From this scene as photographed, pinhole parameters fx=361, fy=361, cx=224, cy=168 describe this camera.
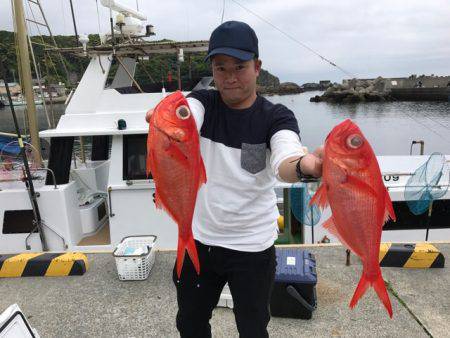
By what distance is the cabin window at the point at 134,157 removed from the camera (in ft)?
18.2

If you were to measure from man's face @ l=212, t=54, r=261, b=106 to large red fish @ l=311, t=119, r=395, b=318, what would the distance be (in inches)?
25.3

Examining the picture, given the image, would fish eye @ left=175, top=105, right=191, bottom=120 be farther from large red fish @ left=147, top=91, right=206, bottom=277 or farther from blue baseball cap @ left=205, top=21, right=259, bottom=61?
blue baseball cap @ left=205, top=21, right=259, bottom=61

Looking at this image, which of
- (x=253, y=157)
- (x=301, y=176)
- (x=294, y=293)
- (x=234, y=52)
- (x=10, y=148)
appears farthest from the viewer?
(x=10, y=148)

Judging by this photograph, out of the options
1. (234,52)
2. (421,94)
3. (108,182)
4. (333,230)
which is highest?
(234,52)

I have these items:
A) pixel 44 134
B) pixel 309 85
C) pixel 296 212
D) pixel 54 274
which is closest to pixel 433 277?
pixel 296 212

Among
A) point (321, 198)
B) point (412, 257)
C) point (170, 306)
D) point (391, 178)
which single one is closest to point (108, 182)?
point (170, 306)

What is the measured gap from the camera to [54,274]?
13.4 ft

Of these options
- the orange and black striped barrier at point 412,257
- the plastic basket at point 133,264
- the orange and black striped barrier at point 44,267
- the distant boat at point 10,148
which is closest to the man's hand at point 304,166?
the plastic basket at point 133,264

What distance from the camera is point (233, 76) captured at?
1.83 meters

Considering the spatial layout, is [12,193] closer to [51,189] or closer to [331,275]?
[51,189]

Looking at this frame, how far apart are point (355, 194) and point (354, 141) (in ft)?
0.74

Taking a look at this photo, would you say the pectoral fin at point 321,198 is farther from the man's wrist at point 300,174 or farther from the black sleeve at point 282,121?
the black sleeve at point 282,121

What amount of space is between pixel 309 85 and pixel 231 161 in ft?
469

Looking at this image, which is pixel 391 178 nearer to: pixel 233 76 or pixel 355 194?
pixel 233 76
